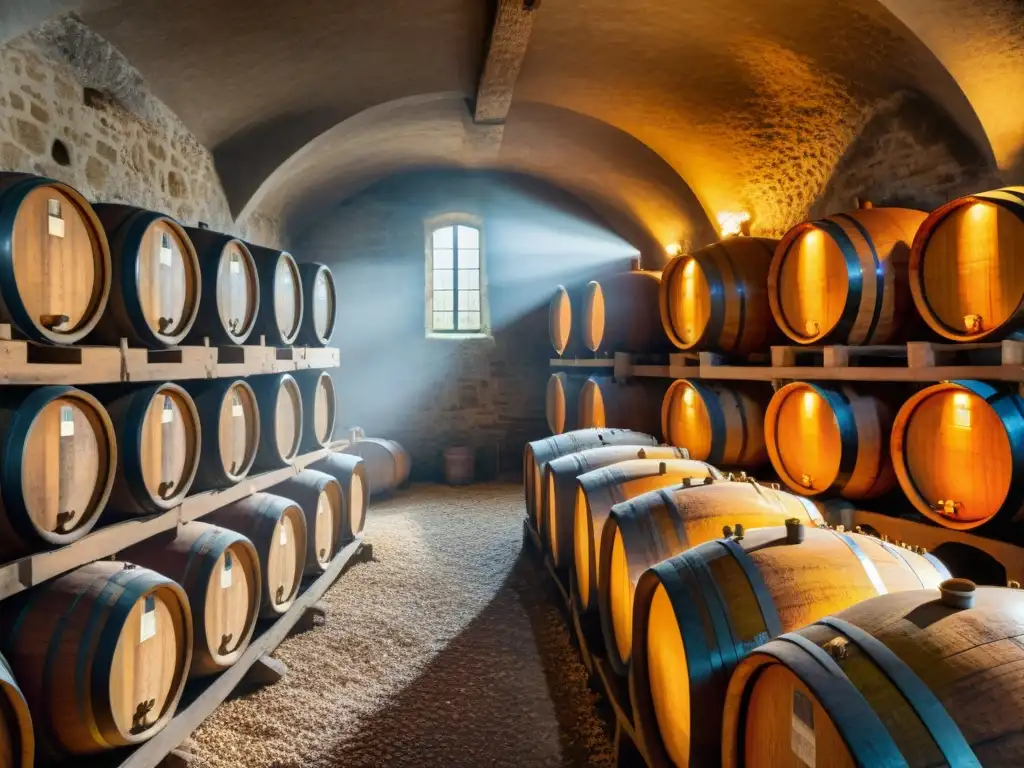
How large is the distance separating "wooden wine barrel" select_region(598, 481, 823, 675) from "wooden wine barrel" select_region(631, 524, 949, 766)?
1.08ft

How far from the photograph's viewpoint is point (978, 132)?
11.7ft

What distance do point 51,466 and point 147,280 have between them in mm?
888

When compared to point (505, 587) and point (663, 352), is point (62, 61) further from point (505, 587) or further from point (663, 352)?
point (663, 352)

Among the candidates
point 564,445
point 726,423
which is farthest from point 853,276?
point 564,445

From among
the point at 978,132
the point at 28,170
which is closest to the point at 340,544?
the point at 28,170

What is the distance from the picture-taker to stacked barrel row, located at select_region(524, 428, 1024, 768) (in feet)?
3.63

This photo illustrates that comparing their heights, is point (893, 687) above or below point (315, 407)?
below

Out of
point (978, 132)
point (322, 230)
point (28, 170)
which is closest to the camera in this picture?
point (28, 170)

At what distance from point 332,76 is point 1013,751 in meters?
5.60

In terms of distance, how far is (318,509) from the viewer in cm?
426

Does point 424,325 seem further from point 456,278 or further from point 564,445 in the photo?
point 564,445

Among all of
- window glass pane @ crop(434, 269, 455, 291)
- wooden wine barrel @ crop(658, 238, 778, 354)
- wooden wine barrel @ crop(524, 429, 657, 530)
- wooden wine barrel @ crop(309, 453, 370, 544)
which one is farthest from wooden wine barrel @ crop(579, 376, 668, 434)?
window glass pane @ crop(434, 269, 455, 291)

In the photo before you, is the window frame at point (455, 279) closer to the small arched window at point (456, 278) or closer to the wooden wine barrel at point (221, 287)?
the small arched window at point (456, 278)

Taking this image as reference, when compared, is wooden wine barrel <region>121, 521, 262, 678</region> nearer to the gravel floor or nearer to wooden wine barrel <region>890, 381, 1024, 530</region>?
the gravel floor
